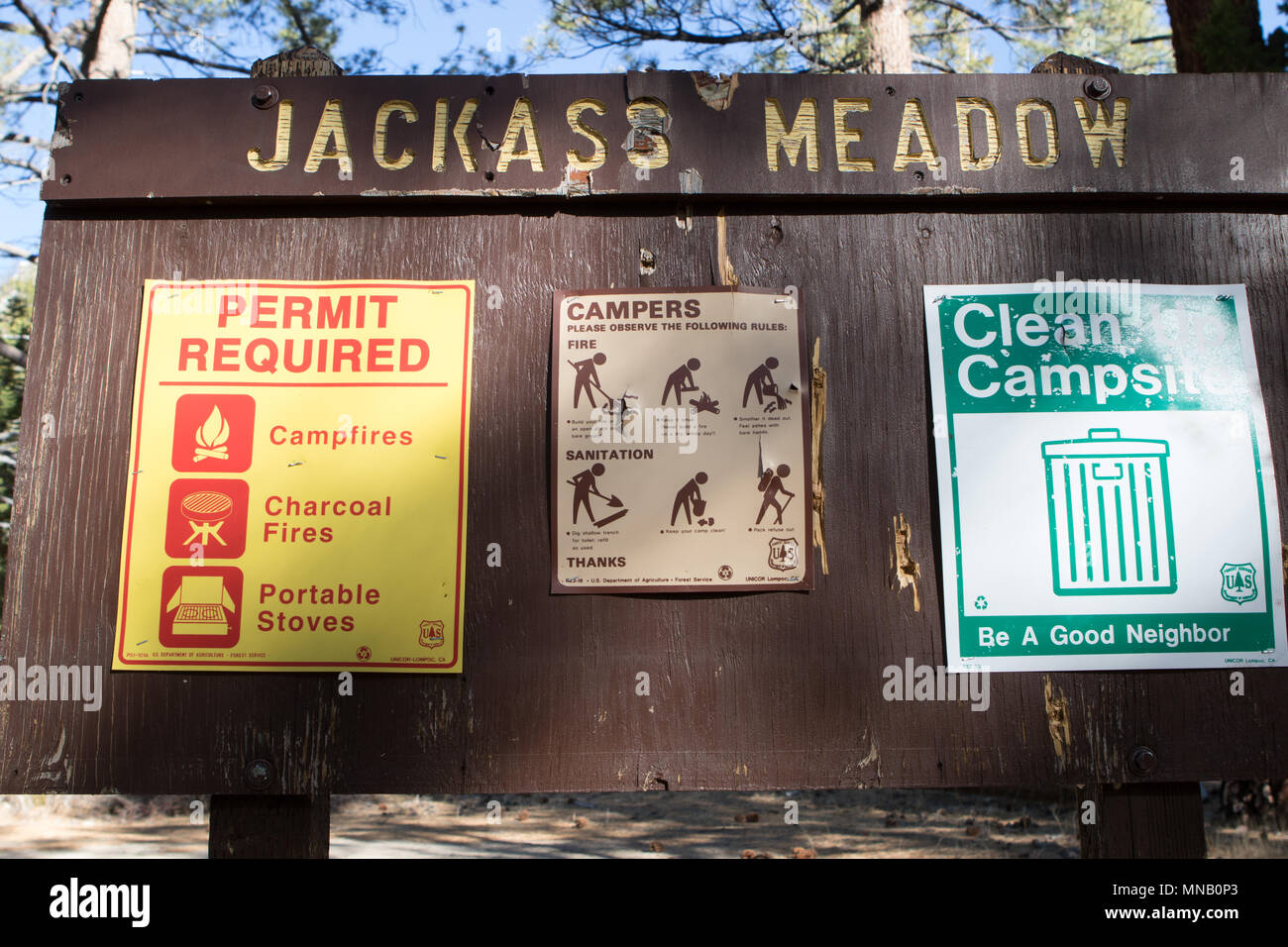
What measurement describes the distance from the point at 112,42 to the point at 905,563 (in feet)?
30.6

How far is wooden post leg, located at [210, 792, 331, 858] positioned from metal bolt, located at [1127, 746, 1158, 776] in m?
1.60

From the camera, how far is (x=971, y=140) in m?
1.99

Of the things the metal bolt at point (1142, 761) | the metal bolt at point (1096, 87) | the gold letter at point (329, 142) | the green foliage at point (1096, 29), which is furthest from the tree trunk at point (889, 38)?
the metal bolt at point (1142, 761)

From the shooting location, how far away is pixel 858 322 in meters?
1.97

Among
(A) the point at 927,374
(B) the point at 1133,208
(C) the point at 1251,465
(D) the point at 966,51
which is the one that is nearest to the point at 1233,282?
(B) the point at 1133,208

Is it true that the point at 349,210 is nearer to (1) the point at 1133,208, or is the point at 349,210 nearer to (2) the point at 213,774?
(2) the point at 213,774

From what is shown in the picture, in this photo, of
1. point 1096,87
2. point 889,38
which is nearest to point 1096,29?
point 889,38

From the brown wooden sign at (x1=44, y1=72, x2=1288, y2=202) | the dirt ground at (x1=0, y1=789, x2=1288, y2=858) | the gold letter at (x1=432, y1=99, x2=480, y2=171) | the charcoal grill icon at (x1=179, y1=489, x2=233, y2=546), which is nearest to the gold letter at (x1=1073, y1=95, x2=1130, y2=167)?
the brown wooden sign at (x1=44, y1=72, x2=1288, y2=202)

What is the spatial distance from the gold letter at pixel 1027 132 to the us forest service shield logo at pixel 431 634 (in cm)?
156

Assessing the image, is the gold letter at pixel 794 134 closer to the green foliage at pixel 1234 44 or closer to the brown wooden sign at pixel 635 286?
the brown wooden sign at pixel 635 286

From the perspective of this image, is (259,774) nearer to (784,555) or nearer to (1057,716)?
(784,555)

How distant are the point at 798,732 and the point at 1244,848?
505 centimetres

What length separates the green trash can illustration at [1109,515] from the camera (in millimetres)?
1877

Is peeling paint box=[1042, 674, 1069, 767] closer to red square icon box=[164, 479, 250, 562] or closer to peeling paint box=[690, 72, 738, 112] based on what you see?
peeling paint box=[690, 72, 738, 112]
